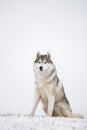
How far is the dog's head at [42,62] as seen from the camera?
164 inches

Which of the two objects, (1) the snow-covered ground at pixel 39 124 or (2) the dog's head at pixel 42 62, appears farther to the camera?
(2) the dog's head at pixel 42 62

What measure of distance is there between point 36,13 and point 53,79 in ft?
3.32

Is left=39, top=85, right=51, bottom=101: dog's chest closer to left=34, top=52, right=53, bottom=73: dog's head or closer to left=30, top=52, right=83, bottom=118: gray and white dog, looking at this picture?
left=30, top=52, right=83, bottom=118: gray and white dog

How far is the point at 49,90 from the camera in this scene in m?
4.14

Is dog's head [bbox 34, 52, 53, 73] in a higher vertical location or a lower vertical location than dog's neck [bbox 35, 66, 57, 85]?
higher

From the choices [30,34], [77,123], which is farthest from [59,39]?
[77,123]

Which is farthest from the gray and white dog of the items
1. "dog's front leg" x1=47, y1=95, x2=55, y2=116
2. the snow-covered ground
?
the snow-covered ground

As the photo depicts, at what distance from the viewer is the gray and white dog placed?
4137 millimetres

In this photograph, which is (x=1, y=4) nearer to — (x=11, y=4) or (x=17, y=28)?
(x=11, y=4)

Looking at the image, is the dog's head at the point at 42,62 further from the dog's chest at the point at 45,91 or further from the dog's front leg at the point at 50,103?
the dog's front leg at the point at 50,103

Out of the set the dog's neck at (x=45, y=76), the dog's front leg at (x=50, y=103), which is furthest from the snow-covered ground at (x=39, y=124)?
the dog's neck at (x=45, y=76)

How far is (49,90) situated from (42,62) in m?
0.38

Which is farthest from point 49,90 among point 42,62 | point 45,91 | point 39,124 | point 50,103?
point 39,124

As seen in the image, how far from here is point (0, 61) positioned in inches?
175
